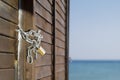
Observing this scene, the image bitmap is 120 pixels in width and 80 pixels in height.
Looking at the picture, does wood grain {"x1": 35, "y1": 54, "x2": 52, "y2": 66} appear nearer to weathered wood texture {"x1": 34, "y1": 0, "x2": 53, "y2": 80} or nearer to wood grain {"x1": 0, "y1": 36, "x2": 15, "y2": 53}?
weathered wood texture {"x1": 34, "y1": 0, "x2": 53, "y2": 80}

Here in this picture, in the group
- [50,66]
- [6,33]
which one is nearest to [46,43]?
[50,66]

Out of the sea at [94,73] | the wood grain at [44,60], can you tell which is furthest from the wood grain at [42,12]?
the sea at [94,73]

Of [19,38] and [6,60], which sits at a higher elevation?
[19,38]

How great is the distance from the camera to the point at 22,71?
370cm

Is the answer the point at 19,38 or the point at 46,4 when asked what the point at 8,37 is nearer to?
the point at 19,38

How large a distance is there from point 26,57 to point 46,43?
1.16 meters

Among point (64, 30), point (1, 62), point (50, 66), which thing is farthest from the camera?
point (64, 30)

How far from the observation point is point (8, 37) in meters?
3.40

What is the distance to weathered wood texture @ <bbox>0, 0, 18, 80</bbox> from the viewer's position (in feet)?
10.7

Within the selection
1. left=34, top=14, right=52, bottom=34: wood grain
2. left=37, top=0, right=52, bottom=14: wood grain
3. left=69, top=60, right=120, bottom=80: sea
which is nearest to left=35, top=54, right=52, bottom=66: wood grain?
left=34, top=14, right=52, bottom=34: wood grain

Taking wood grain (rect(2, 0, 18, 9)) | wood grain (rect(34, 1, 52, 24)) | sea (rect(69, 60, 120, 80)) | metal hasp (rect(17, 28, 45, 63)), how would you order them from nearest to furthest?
wood grain (rect(2, 0, 18, 9)) < metal hasp (rect(17, 28, 45, 63)) < wood grain (rect(34, 1, 52, 24)) < sea (rect(69, 60, 120, 80))

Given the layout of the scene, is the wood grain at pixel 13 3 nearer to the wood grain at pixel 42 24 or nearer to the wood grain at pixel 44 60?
the wood grain at pixel 42 24

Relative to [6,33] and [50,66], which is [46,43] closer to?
[50,66]

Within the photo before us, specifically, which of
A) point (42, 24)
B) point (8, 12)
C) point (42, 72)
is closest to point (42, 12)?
point (42, 24)
